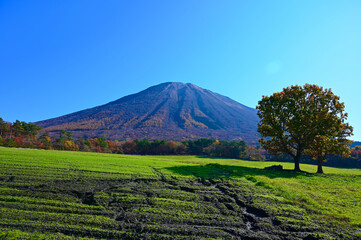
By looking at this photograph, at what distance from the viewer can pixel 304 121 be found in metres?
24.7

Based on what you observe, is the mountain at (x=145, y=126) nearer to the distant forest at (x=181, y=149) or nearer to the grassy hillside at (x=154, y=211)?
the distant forest at (x=181, y=149)

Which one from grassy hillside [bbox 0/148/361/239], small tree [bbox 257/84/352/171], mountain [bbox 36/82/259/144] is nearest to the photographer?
grassy hillside [bbox 0/148/361/239]

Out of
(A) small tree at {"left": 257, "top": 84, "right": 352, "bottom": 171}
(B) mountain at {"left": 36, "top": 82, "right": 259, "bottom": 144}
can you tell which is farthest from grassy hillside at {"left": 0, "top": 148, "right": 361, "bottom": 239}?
(B) mountain at {"left": 36, "top": 82, "right": 259, "bottom": 144}

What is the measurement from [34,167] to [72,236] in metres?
11.1

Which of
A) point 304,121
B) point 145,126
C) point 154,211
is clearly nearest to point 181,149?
point 304,121

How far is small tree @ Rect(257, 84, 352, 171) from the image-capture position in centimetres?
2477

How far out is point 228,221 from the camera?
8.43 metres

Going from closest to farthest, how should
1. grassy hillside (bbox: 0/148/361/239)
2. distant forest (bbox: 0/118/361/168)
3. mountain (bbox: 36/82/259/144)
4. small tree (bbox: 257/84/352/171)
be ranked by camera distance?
grassy hillside (bbox: 0/148/361/239), small tree (bbox: 257/84/352/171), distant forest (bbox: 0/118/361/168), mountain (bbox: 36/82/259/144)

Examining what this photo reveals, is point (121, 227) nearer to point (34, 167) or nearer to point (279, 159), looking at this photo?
point (34, 167)

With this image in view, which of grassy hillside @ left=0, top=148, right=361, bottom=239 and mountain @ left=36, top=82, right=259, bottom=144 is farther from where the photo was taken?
mountain @ left=36, top=82, right=259, bottom=144

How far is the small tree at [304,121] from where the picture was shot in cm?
2477

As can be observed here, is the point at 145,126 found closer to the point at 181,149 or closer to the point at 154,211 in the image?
the point at 181,149

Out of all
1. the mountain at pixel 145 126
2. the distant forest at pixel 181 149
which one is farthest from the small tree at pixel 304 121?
the mountain at pixel 145 126

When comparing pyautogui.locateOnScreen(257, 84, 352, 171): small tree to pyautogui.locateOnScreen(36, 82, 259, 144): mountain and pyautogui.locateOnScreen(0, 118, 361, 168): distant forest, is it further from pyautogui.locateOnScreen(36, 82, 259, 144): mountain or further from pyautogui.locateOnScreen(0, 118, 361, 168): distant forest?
pyautogui.locateOnScreen(36, 82, 259, 144): mountain
